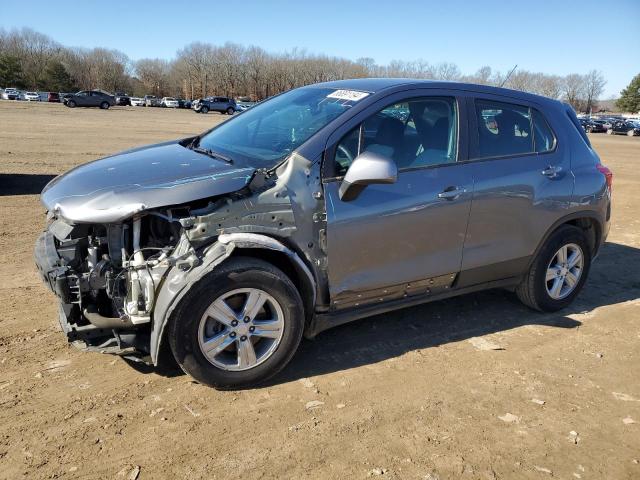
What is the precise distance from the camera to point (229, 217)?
3150 mm

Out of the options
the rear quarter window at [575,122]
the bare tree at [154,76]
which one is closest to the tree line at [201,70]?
the bare tree at [154,76]

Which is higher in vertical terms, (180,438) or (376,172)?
(376,172)

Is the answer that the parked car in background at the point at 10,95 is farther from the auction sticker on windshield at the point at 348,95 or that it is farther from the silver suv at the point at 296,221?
the auction sticker on windshield at the point at 348,95

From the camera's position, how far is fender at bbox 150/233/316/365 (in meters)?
3.04

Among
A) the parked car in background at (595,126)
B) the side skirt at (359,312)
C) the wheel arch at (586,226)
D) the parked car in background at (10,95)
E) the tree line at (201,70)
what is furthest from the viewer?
the tree line at (201,70)

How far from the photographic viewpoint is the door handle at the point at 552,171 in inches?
172

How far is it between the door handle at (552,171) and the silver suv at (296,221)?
46 mm

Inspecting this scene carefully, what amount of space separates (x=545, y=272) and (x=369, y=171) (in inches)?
90.5

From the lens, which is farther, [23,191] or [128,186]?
[23,191]

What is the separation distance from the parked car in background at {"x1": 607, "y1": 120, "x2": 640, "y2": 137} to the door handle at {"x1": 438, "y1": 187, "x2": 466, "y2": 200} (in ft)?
183

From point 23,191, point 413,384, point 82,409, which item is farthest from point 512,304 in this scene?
point 23,191

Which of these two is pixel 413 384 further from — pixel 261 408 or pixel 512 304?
pixel 512 304

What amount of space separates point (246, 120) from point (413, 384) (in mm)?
2507

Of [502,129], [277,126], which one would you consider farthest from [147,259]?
[502,129]
